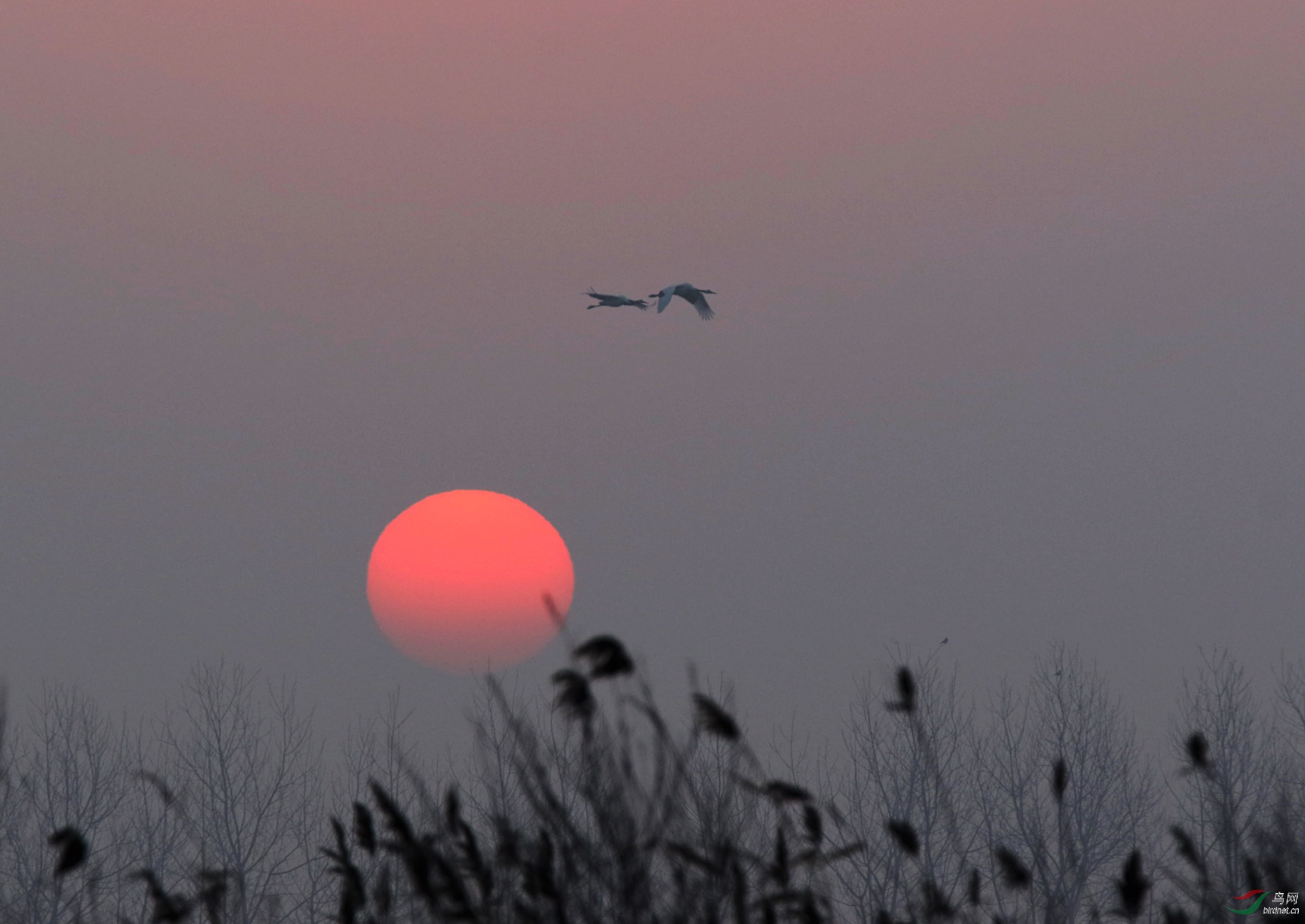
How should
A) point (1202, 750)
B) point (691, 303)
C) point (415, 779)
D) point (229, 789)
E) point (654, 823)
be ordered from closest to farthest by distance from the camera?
point (415, 779)
point (654, 823)
point (1202, 750)
point (691, 303)
point (229, 789)

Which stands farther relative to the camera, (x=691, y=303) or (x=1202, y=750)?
(x=691, y=303)

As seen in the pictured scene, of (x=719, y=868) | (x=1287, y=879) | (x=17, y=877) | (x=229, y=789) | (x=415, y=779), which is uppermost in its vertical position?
(x=229, y=789)

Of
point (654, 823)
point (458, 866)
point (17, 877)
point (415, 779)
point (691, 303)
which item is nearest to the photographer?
point (415, 779)

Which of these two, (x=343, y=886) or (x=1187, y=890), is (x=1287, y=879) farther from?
(x=343, y=886)

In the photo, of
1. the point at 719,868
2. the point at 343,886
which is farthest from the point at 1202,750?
the point at 343,886

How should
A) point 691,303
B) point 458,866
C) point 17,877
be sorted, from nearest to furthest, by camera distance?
point 458,866 → point 691,303 → point 17,877

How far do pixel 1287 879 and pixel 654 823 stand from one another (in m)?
2.18

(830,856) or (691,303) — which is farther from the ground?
(691,303)

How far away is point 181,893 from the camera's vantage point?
5.68 meters

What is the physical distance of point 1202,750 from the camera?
19.3 feet

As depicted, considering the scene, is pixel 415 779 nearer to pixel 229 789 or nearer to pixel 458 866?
pixel 458 866

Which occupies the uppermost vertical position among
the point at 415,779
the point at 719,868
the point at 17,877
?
the point at 17,877

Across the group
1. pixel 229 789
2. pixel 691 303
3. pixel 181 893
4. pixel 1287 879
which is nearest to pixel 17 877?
pixel 229 789

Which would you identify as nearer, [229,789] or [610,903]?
[610,903]
